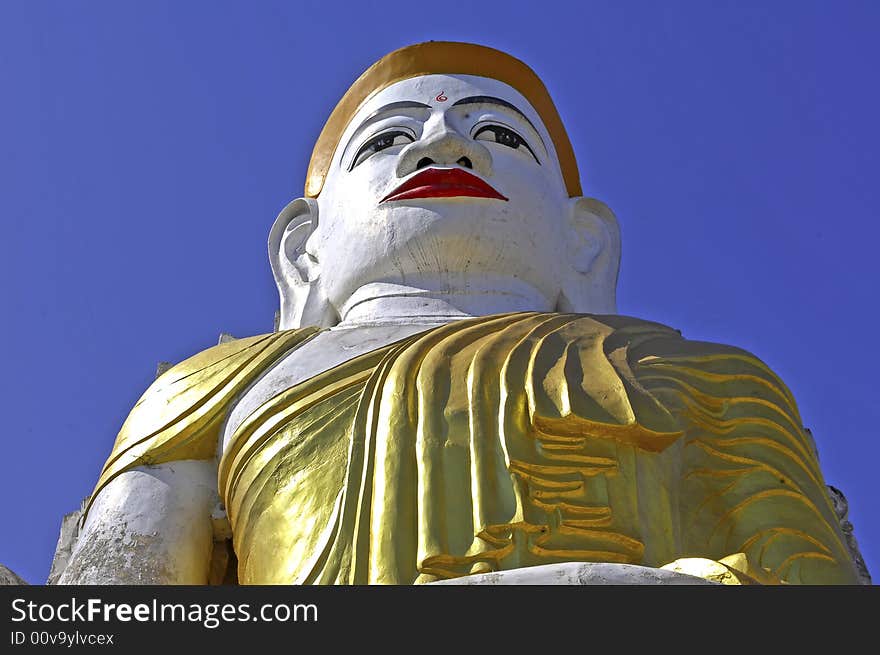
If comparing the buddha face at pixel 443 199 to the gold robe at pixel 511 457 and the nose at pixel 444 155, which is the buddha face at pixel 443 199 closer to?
the nose at pixel 444 155

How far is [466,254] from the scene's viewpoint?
6.32 meters

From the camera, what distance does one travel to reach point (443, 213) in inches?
249

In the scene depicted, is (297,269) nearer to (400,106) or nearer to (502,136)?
(400,106)

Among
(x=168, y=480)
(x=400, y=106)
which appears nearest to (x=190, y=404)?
(x=168, y=480)

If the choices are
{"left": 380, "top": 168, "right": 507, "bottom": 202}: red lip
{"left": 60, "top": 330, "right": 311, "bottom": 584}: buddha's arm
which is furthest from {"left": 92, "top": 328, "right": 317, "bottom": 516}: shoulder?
{"left": 380, "top": 168, "right": 507, "bottom": 202}: red lip

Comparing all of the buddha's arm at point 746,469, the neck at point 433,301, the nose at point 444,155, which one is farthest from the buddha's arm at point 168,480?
the buddha's arm at point 746,469

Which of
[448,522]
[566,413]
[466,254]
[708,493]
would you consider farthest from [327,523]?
[466,254]

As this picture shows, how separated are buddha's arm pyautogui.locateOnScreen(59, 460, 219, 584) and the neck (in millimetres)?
927

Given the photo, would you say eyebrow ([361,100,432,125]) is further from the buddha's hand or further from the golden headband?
the buddha's hand

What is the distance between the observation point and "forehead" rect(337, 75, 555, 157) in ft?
22.4

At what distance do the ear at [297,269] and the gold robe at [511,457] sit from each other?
801 millimetres
